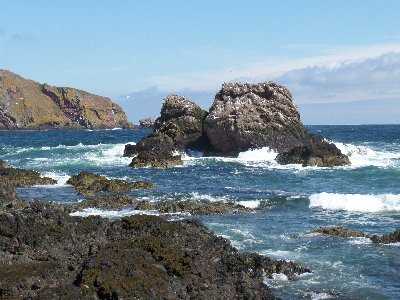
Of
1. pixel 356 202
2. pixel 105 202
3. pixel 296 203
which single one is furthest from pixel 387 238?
pixel 105 202

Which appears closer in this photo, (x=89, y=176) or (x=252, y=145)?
(x=89, y=176)

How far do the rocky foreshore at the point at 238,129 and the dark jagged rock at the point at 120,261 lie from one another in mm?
33387

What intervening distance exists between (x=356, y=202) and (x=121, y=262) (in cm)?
1929

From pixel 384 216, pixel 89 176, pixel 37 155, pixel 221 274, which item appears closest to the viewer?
pixel 221 274

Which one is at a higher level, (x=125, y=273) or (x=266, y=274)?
(x=125, y=273)

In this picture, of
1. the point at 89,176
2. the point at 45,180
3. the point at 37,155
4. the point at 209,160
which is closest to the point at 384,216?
the point at 89,176

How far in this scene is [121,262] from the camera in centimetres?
1291

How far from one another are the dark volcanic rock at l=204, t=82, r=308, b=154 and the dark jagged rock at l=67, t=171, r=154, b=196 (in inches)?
801

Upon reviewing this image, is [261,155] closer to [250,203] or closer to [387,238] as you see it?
[250,203]

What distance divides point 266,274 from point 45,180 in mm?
25724

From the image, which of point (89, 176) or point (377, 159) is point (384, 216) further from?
point (377, 159)

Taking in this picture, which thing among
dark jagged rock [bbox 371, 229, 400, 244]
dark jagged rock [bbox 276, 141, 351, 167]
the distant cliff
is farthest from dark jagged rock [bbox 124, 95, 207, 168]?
the distant cliff

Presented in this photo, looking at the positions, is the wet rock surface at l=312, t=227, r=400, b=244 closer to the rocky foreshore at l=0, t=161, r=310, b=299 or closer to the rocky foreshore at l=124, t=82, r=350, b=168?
the rocky foreshore at l=0, t=161, r=310, b=299

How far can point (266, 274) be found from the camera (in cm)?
1582
